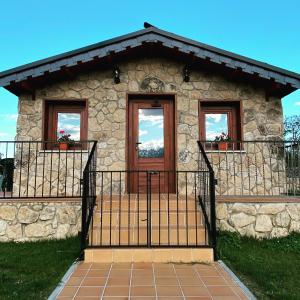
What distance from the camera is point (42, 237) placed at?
18.6 ft

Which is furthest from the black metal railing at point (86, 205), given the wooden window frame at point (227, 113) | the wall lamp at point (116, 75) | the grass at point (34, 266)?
the wooden window frame at point (227, 113)

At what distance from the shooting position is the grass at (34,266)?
334cm

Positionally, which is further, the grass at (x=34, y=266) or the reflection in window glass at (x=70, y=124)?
the reflection in window glass at (x=70, y=124)

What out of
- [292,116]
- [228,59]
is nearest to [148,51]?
[228,59]

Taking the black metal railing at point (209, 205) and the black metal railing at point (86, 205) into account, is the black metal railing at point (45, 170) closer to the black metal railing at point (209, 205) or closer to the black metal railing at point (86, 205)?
the black metal railing at point (86, 205)

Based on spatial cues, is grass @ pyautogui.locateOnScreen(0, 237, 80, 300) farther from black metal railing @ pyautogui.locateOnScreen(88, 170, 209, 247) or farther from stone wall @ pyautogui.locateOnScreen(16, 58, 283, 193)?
A: stone wall @ pyautogui.locateOnScreen(16, 58, 283, 193)

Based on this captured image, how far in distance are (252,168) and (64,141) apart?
402cm

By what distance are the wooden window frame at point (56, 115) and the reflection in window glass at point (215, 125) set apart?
270cm

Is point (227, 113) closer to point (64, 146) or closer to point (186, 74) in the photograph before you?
point (186, 74)

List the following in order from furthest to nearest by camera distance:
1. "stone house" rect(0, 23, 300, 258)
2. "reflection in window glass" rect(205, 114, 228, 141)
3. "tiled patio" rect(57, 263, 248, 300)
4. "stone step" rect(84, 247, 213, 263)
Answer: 1. "reflection in window glass" rect(205, 114, 228, 141)
2. "stone house" rect(0, 23, 300, 258)
3. "stone step" rect(84, 247, 213, 263)
4. "tiled patio" rect(57, 263, 248, 300)

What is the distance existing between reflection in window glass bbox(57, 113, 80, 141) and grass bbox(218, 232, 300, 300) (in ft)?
12.2

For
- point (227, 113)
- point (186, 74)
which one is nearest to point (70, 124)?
point (186, 74)

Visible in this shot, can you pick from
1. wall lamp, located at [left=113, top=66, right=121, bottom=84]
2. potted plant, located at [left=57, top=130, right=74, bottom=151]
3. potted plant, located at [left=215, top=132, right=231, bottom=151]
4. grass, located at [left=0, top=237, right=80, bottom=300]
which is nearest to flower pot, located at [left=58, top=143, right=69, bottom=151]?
potted plant, located at [left=57, top=130, right=74, bottom=151]

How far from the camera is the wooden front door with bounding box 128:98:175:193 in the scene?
697 cm
